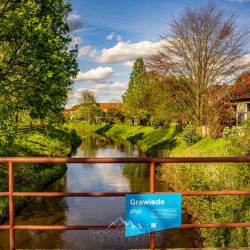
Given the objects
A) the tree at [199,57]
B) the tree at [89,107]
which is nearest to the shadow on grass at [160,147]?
the tree at [199,57]

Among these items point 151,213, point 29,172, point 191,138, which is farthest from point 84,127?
point 151,213

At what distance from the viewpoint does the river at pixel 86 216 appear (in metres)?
11.1

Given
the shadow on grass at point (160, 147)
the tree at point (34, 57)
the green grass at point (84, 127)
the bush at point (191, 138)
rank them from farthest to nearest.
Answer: the green grass at point (84, 127) < the shadow on grass at point (160, 147) < the bush at point (191, 138) < the tree at point (34, 57)

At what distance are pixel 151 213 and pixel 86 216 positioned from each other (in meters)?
9.60

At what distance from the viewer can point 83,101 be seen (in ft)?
320

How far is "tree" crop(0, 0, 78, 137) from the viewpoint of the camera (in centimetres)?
1419

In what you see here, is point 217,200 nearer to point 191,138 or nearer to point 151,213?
point 151,213

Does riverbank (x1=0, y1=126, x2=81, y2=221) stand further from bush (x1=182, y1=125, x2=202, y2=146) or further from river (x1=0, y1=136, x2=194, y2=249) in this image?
bush (x1=182, y1=125, x2=202, y2=146)

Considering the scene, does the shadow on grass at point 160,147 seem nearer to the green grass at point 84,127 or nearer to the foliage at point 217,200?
the foliage at point 217,200

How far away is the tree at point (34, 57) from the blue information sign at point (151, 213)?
10.3 m

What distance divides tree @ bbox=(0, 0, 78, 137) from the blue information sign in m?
10.3

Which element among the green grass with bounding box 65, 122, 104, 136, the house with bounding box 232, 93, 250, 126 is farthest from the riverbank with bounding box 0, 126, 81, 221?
the green grass with bounding box 65, 122, 104, 136

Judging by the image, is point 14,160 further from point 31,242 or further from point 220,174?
point 220,174

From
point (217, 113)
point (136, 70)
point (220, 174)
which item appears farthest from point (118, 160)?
point (136, 70)
